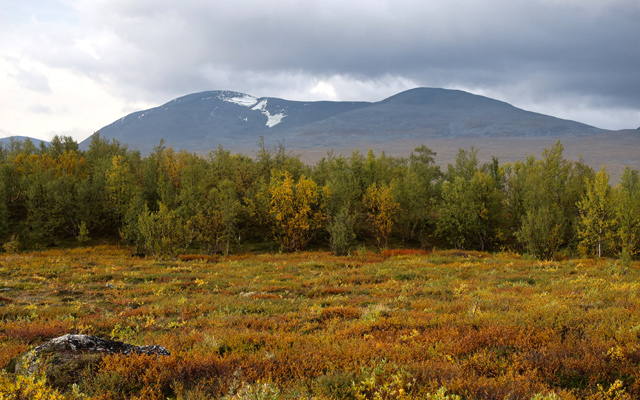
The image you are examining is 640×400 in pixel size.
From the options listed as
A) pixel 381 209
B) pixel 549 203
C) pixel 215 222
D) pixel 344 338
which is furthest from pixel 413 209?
pixel 344 338

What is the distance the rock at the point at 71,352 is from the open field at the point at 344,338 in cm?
35

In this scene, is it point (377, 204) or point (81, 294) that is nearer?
point (81, 294)

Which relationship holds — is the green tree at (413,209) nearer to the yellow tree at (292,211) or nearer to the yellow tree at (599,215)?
the yellow tree at (292,211)

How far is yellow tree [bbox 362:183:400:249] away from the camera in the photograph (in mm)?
48375

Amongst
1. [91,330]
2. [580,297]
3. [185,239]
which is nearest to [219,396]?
[91,330]

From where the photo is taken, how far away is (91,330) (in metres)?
9.78

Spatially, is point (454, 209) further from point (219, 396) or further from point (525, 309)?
point (219, 396)

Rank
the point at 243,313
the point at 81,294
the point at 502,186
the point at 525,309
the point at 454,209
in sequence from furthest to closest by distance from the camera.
Answer: the point at 502,186 < the point at 454,209 < the point at 81,294 < the point at 243,313 < the point at 525,309

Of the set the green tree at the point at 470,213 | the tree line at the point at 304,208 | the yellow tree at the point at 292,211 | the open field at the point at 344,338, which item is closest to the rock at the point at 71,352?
the open field at the point at 344,338

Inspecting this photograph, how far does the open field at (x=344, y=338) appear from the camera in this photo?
18.8ft

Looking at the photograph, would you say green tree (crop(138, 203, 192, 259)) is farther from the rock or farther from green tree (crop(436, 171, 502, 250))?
green tree (crop(436, 171, 502, 250))

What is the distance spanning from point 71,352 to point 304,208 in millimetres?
37127

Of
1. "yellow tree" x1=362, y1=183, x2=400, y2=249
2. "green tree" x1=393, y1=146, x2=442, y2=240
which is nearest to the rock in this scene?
"yellow tree" x1=362, y1=183, x2=400, y2=249

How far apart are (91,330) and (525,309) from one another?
13.6 meters
